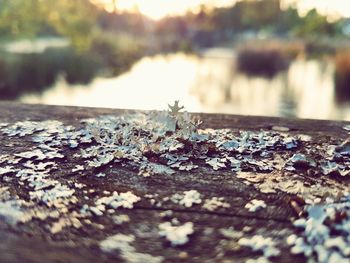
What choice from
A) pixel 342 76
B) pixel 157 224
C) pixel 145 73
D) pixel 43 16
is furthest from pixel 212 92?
pixel 157 224

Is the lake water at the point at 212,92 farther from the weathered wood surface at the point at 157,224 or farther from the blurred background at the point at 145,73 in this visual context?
the weathered wood surface at the point at 157,224

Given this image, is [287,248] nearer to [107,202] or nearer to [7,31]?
[107,202]

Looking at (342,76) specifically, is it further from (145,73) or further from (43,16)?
(43,16)

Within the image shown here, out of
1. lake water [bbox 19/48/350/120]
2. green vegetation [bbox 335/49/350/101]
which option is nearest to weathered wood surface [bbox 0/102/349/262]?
lake water [bbox 19/48/350/120]

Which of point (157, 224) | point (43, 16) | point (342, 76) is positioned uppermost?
point (43, 16)

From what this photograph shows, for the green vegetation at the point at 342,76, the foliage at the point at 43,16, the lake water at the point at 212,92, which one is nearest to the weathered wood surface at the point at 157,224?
the lake water at the point at 212,92

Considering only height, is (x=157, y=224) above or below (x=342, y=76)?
below
